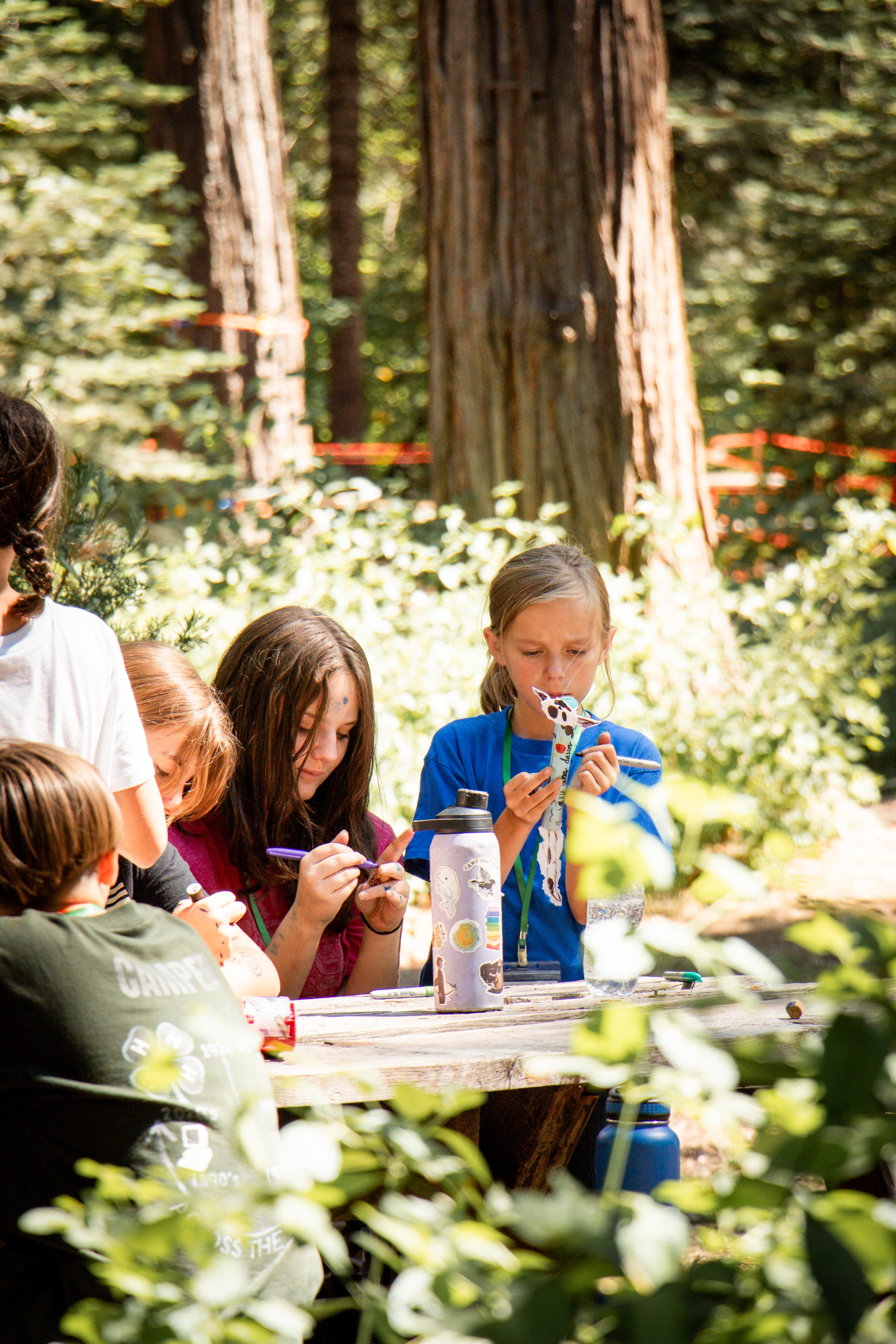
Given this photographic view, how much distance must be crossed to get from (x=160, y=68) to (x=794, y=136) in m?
4.87

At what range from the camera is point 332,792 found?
2816 mm

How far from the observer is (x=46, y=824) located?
1372 mm

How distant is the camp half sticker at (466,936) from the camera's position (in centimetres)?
198

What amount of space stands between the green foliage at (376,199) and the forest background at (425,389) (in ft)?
0.23

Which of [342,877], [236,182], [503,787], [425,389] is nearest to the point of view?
[342,877]

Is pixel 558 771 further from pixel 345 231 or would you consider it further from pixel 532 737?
pixel 345 231

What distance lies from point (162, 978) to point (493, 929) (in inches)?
29.8

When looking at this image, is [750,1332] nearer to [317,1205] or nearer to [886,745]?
[317,1205]

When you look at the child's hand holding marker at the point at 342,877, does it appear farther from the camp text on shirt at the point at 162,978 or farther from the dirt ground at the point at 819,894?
the dirt ground at the point at 819,894

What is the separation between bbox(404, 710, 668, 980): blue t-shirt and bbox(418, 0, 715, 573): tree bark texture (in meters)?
2.95

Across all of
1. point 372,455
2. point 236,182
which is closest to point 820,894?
point 236,182

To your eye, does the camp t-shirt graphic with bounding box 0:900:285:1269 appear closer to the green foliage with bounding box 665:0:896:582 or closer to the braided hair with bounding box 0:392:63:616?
the braided hair with bounding box 0:392:63:616

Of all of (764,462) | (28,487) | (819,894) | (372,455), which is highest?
(28,487)

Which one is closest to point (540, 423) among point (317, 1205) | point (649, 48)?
point (649, 48)
